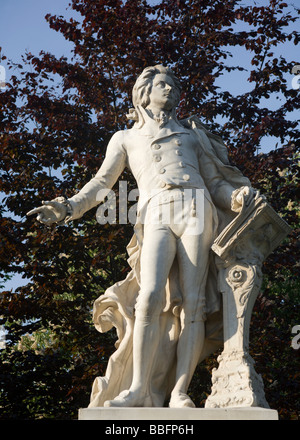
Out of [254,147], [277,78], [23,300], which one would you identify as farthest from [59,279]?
[277,78]

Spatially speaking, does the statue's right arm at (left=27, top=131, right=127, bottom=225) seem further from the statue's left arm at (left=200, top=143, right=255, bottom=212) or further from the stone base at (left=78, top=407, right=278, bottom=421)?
the stone base at (left=78, top=407, right=278, bottom=421)

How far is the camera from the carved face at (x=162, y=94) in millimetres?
6898

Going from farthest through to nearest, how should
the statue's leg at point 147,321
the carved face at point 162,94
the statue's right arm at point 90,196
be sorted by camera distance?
the carved face at point 162,94
the statue's right arm at point 90,196
the statue's leg at point 147,321

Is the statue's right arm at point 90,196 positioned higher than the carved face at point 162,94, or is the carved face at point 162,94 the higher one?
the carved face at point 162,94

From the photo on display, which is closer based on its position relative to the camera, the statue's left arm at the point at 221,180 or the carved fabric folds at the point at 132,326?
the carved fabric folds at the point at 132,326

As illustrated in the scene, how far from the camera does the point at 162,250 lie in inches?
246

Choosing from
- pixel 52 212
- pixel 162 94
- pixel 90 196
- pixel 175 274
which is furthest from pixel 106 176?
pixel 175 274

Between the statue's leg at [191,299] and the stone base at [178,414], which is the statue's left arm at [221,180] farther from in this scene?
the stone base at [178,414]

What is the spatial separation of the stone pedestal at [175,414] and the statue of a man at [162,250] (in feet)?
0.40

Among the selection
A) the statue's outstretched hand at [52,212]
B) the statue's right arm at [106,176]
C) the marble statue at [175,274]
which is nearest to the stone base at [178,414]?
the marble statue at [175,274]

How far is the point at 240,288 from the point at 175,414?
1132 millimetres

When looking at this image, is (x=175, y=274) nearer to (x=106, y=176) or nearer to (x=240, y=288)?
(x=240, y=288)

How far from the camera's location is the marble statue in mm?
6086

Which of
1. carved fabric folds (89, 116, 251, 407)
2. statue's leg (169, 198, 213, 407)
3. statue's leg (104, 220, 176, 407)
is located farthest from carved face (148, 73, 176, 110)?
statue's leg (104, 220, 176, 407)
